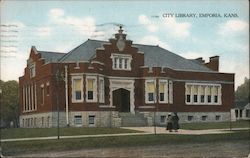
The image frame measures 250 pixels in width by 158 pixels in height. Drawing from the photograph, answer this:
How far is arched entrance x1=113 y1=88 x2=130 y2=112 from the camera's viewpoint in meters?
13.4

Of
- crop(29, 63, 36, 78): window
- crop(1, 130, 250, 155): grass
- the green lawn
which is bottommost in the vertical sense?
crop(1, 130, 250, 155): grass

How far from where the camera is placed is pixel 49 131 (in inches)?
455

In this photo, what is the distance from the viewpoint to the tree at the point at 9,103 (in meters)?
10.4

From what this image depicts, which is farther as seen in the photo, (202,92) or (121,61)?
(121,61)

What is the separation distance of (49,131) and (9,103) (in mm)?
1348

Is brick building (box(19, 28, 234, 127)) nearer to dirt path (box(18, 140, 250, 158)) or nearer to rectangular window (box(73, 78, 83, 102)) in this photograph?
rectangular window (box(73, 78, 83, 102))

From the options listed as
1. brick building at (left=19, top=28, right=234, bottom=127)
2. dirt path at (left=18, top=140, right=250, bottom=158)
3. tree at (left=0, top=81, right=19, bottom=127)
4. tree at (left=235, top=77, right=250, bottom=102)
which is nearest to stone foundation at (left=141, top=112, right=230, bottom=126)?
brick building at (left=19, top=28, right=234, bottom=127)

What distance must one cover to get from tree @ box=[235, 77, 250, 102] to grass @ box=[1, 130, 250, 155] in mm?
1011

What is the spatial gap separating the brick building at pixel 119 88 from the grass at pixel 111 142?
0.56m

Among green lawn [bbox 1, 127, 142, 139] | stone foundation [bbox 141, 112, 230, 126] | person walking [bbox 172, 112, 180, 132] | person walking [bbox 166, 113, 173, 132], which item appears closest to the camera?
green lawn [bbox 1, 127, 142, 139]

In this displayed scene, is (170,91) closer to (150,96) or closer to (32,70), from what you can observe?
(150,96)

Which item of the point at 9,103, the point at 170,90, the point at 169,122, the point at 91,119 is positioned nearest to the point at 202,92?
the point at 170,90

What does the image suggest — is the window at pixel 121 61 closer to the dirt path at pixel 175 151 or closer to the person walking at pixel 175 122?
the person walking at pixel 175 122

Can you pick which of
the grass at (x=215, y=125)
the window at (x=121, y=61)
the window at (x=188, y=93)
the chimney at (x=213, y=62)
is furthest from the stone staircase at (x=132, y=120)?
the chimney at (x=213, y=62)
